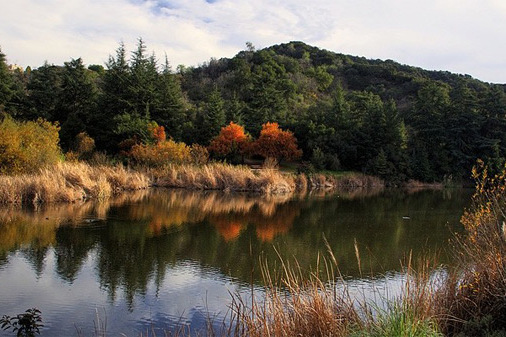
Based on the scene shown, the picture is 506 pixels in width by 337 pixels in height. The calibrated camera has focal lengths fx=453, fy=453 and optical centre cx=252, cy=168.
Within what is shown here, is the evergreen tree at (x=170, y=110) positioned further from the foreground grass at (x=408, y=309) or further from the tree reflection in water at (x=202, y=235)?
the foreground grass at (x=408, y=309)

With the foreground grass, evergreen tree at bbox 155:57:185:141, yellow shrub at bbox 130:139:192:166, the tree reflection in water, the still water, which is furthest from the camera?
evergreen tree at bbox 155:57:185:141

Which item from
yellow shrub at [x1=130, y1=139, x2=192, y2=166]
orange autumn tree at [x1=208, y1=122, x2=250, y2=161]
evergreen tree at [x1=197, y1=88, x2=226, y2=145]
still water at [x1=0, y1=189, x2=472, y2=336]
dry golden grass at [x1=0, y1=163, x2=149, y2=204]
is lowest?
still water at [x1=0, y1=189, x2=472, y2=336]

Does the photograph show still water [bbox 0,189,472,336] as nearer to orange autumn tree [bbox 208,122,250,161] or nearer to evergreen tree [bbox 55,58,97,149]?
orange autumn tree [bbox 208,122,250,161]

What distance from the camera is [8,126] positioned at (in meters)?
19.7

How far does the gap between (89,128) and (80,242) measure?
28.6m

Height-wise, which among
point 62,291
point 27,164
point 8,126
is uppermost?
point 8,126

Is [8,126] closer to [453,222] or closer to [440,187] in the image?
[453,222]

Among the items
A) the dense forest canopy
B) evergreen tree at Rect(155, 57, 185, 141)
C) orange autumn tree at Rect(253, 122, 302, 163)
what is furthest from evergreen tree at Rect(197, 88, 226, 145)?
orange autumn tree at Rect(253, 122, 302, 163)

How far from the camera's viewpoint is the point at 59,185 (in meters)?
17.6

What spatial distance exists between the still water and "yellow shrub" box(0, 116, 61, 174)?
10.7ft

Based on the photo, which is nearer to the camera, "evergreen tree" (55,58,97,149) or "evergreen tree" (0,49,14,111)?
"evergreen tree" (0,49,14,111)

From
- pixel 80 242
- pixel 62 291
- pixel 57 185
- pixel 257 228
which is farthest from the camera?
pixel 57 185

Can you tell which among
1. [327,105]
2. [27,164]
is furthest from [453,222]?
[327,105]

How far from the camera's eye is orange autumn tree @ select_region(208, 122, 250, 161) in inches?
1351
